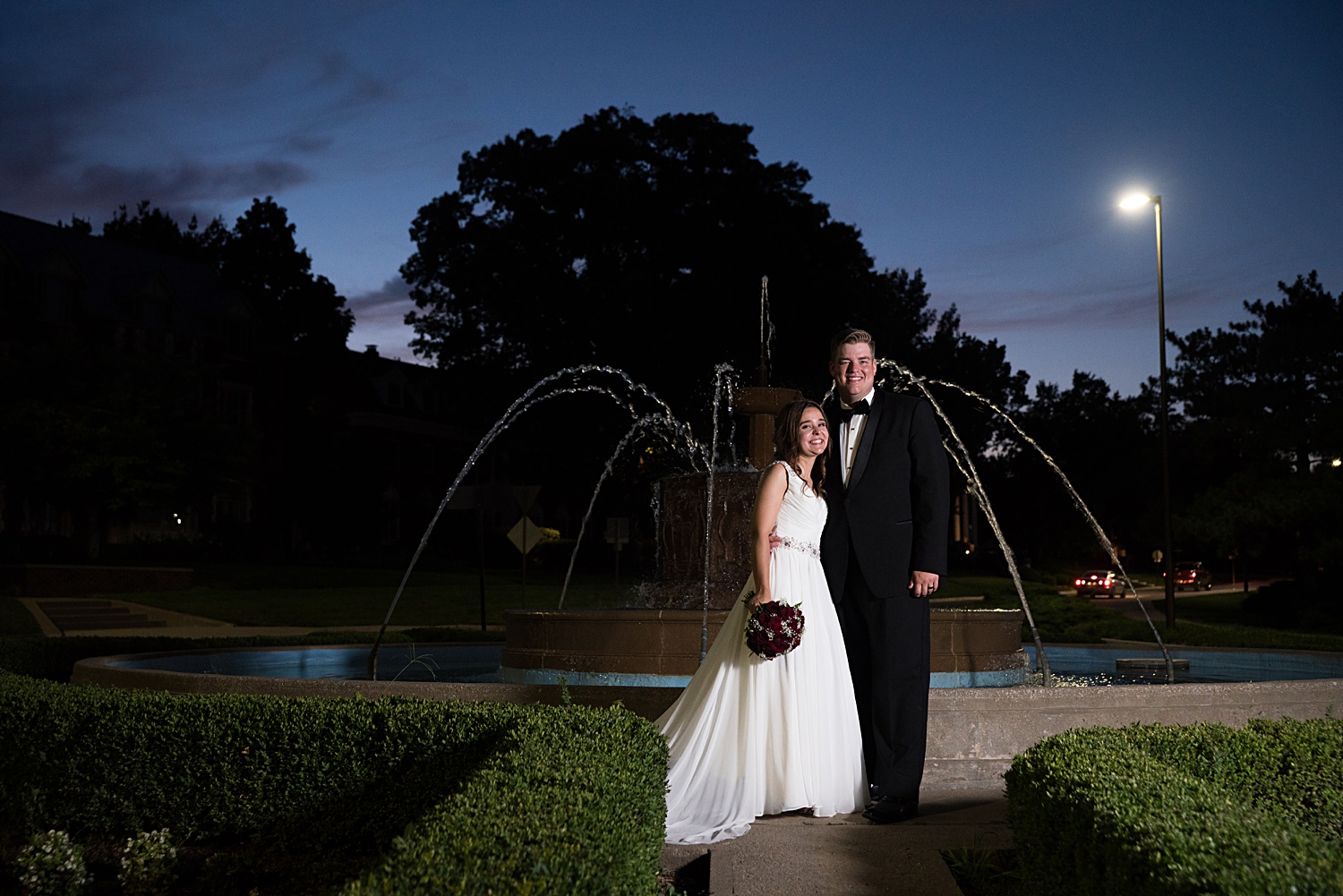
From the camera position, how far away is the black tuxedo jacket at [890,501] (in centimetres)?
603

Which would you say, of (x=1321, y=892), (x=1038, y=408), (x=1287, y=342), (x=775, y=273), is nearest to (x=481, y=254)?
(x=775, y=273)

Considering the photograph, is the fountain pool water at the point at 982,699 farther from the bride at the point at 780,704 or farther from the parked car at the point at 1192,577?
the parked car at the point at 1192,577

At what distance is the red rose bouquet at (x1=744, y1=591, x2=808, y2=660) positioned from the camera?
575 centimetres

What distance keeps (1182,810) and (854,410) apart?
9.72 feet

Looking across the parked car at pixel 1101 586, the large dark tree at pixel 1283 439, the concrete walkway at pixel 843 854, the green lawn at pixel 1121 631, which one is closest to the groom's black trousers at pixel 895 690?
the concrete walkway at pixel 843 854

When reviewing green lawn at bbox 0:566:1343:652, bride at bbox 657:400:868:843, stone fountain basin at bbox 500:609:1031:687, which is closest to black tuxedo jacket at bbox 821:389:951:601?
bride at bbox 657:400:868:843

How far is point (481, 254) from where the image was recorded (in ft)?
130

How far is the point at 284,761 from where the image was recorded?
6391mm

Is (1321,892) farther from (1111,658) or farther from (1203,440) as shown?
(1203,440)

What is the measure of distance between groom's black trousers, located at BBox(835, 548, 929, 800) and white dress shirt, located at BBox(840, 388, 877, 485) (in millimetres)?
565

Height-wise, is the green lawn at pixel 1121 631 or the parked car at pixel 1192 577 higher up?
the green lawn at pixel 1121 631

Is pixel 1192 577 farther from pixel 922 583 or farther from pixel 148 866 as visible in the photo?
pixel 148 866

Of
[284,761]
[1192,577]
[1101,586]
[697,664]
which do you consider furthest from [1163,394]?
[1192,577]

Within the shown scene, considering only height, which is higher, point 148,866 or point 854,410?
point 854,410
